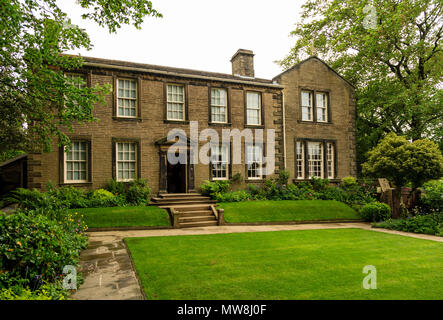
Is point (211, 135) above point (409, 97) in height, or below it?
below

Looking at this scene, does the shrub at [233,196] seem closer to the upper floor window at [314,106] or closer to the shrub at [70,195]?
the shrub at [70,195]

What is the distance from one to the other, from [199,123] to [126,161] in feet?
14.8

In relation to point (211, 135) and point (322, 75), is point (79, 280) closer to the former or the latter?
point (211, 135)

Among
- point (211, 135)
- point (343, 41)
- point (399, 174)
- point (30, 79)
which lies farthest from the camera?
point (343, 41)

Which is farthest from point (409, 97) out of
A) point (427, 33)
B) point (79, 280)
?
point (79, 280)

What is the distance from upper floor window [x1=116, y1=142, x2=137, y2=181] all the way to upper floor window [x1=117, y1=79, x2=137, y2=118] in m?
1.60

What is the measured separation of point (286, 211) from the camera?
13930 mm

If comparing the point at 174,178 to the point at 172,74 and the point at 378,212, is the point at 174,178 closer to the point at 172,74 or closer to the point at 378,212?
the point at 172,74

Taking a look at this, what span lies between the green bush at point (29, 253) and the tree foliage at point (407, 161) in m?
13.4

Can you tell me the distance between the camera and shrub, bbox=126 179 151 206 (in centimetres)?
1387

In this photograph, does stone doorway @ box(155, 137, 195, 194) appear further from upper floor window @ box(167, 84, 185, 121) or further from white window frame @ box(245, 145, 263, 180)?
white window frame @ box(245, 145, 263, 180)

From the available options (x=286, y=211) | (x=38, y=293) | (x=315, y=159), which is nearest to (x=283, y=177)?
(x=315, y=159)

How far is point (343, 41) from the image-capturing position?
856 inches

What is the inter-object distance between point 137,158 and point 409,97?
713 inches
